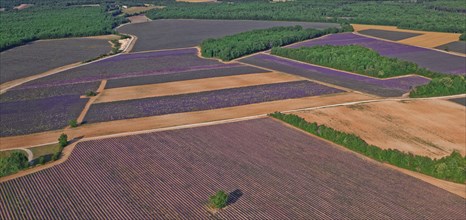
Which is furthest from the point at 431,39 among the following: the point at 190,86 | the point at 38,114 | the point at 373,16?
the point at 38,114

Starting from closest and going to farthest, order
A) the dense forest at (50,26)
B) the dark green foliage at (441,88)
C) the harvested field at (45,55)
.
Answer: the dark green foliage at (441,88) < the harvested field at (45,55) < the dense forest at (50,26)

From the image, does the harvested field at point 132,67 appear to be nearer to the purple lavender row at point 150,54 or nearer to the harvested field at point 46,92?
the purple lavender row at point 150,54

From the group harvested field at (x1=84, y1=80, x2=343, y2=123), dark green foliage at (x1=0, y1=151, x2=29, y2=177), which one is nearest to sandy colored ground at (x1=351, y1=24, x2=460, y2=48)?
harvested field at (x1=84, y1=80, x2=343, y2=123)

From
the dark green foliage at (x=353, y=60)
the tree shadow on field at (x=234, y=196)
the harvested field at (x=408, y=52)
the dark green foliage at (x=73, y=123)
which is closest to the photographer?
the tree shadow on field at (x=234, y=196)

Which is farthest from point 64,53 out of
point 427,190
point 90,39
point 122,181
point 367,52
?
point 427,190

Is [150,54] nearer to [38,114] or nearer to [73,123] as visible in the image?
[38,114]

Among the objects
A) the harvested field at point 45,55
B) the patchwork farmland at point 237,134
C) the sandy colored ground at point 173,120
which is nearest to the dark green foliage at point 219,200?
the patchwork farmland at point 237,134

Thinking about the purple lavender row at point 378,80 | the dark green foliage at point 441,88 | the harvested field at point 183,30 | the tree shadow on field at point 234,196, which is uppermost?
the dark green foliage at point 441,88

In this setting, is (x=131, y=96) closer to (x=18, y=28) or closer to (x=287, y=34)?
(x=287, y=34)
